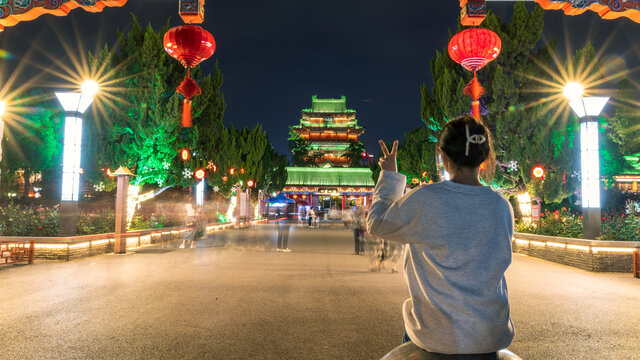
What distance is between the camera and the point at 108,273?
9094 mm

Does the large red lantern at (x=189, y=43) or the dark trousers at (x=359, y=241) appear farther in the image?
the dark trousers at (x=359, y=241)

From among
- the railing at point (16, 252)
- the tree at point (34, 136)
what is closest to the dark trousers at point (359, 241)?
the railing at point (16, 252)

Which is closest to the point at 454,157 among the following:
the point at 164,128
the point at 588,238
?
the point at 588,238

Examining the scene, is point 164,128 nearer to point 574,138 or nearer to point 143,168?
point 143,168

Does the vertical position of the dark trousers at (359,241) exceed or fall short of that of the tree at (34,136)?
it falls short

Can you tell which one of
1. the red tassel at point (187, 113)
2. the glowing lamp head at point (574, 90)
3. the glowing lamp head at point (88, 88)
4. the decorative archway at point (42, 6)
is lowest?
the red tassel at point (187, 113)

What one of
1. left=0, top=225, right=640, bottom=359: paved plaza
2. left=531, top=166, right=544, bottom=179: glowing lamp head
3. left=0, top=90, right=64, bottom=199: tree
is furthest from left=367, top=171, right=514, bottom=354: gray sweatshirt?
left=0, top=90, right=64, bottom=199: tree

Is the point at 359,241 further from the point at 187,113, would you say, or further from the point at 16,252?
the point at 16,252

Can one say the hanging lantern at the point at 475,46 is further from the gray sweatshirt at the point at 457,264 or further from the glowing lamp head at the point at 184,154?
the glowing lamp head at the point at 184,154

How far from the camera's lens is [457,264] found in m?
1.49

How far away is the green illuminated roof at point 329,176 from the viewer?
58.5 metres

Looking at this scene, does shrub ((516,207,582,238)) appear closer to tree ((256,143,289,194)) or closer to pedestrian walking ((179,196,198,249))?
pedestrian walking ((179,196,198,249))

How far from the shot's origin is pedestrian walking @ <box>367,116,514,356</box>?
1.46 metres

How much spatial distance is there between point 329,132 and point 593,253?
196 feet
